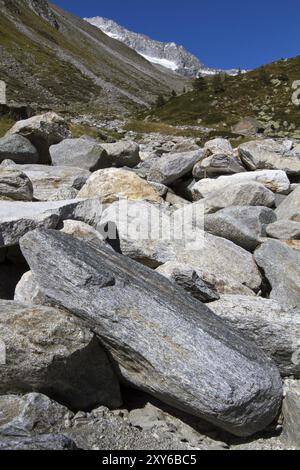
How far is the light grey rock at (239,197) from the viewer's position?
1470 cm

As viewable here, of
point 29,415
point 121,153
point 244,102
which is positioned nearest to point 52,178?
point 121,153

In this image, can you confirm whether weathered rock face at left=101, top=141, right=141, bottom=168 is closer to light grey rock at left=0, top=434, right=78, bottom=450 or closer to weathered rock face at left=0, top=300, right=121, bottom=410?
weathered rock face at left=0, top=300, right=121, bottom=410

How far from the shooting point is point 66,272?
287 inches

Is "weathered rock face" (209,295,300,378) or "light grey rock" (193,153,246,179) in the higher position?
"light grey rock" (193,153,246,179)

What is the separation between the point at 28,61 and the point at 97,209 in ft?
364

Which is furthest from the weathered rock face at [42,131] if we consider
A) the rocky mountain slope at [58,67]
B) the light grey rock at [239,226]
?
the rocky mountain slope at [58,67]

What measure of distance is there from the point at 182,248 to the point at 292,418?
4.55 metres

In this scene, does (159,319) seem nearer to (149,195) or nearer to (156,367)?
(156,367)

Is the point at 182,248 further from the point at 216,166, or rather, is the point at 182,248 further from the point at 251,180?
the point at 216,166

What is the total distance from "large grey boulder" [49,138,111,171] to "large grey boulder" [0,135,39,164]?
761 millimetres

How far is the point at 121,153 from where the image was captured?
20.4m

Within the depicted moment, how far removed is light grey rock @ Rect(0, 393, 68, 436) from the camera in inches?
240

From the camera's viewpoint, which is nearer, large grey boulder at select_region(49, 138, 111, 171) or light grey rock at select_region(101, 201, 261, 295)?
light grey rock at select_region(101, 201, 261, 295)

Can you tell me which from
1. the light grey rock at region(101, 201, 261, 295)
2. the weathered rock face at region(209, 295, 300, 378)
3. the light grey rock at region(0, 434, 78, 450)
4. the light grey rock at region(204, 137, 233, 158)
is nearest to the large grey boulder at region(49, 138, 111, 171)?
the light grey rock at region(204, 137, 233, 158)
